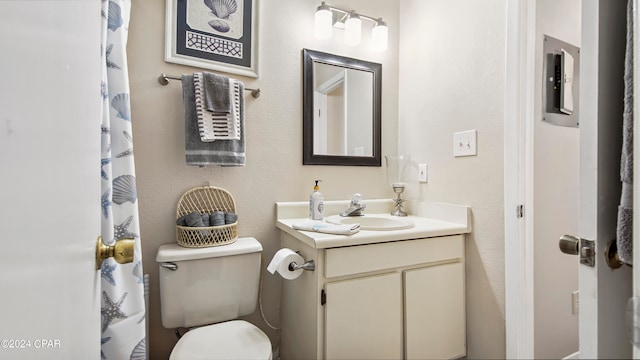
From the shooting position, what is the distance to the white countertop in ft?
3.54

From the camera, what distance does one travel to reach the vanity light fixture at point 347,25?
1.55m

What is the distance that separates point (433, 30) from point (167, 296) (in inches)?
74.7

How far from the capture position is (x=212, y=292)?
1.19 m

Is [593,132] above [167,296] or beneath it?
above

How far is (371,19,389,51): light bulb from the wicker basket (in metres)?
1.28

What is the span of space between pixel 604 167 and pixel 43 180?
665mm

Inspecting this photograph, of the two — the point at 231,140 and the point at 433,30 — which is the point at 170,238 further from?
the point at 433,30

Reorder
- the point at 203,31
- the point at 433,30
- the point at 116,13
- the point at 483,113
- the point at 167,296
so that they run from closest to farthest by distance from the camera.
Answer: the point at 116,13 → the point at 167,296 → the point at 483,113 → the point at 203,31 → the point at 433,30

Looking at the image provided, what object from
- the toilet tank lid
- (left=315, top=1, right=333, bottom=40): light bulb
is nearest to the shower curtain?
the toilet tank lid

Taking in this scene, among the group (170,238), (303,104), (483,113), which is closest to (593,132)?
(483,113)

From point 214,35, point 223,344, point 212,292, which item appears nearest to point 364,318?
point 223,344

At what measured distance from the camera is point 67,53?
0.31m

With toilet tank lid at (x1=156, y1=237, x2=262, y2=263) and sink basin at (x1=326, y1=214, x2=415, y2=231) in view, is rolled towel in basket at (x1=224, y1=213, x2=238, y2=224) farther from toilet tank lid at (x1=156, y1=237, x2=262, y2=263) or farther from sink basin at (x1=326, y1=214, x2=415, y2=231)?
sink basin at (x1=326, y1=214, x2=415, y2=231)

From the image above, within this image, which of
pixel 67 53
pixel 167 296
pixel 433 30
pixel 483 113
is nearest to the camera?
pixel 67 53
